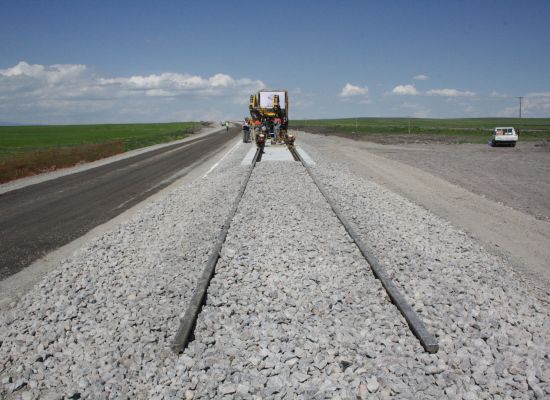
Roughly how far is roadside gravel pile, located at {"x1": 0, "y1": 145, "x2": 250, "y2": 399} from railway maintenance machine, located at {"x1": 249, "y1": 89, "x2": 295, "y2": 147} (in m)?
21.2

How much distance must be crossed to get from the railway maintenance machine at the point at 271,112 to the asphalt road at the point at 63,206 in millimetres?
8469

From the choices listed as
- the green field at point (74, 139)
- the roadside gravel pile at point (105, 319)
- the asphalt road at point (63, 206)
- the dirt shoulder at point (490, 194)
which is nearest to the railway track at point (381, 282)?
the roadside gravel pile at point (105, 319)

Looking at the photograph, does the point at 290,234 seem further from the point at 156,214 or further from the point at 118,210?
the point at 118,210

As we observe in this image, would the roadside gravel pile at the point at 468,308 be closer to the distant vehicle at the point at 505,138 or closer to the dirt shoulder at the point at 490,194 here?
the dirt shoulder at the point at 490,194

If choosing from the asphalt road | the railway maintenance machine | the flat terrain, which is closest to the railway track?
the asphalt road

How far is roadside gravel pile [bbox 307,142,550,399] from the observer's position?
3922 mm

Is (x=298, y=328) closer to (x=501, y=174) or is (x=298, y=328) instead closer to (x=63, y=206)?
(x=63, y=206)

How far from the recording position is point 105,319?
17.4 ft

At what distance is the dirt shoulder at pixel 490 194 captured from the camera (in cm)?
895

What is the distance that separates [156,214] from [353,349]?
7.77 m

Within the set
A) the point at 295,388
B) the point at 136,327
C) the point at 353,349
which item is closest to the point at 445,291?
the point at 353,349

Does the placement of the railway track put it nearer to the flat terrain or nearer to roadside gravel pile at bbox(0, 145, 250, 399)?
roadside gravel pile at bbox(0, 145, 250, 399)

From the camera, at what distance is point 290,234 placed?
815 centimetres

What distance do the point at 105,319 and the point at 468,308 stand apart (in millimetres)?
4452
